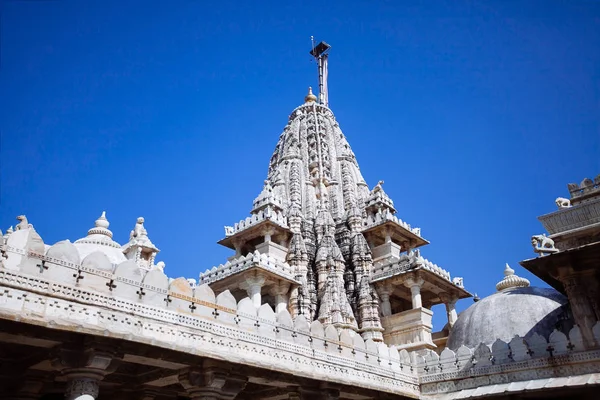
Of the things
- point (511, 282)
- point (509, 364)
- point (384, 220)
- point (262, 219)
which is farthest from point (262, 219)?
point (509, 364)

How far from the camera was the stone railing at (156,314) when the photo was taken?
898 centimetres

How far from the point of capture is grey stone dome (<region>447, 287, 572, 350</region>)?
18.1 metres

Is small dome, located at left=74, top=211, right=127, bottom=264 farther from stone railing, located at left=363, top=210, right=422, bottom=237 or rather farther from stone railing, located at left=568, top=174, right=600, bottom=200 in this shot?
stone railing, located at left=363, top=210, right=422, bottom=237

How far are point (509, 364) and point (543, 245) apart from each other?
3.84 meters

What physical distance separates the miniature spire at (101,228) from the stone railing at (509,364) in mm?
12219

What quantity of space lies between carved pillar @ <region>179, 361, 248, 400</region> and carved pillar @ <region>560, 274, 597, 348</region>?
10.2 m

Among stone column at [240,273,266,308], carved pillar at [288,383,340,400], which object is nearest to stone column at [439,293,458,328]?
stone column at [240,273,266,308]

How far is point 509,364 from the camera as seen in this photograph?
15.6 m

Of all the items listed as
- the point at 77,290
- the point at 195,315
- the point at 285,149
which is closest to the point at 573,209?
the point at 195,315

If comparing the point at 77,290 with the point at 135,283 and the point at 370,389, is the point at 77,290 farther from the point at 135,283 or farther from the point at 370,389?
the point at 370,389

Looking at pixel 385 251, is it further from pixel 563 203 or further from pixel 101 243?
pixel 101 243

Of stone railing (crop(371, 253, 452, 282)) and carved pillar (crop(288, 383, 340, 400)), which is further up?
stone railing (crop(371, 253, 452, 282))

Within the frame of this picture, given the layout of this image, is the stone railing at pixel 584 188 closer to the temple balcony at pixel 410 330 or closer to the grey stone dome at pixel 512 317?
the grey stone dome at pixel 512 317

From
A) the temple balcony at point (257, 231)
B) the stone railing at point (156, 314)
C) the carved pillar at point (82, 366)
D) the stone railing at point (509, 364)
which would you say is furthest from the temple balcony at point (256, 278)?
the carved pillar at point (82, 366)
